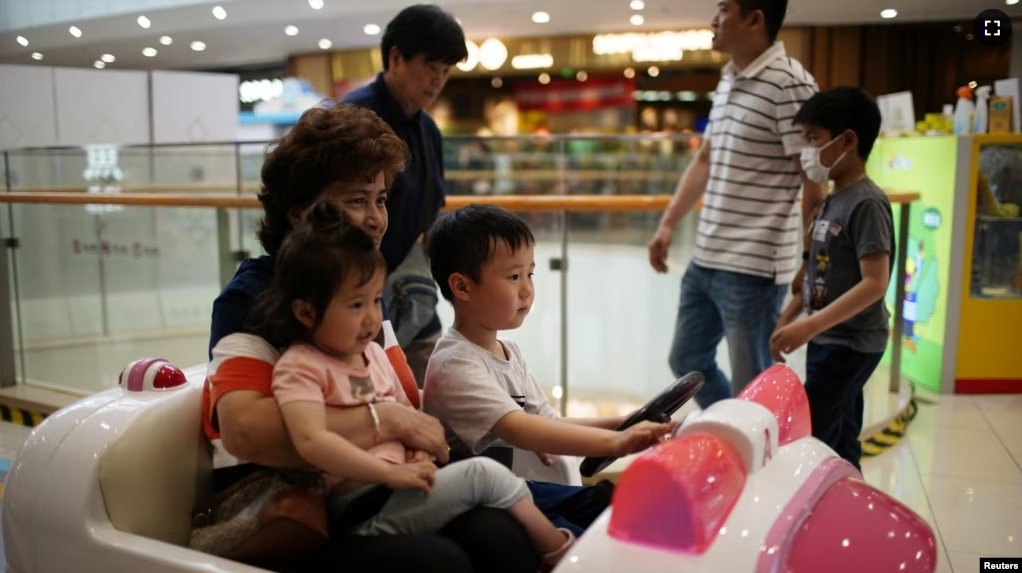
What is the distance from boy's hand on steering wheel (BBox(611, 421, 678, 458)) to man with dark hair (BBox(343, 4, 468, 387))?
119 centimetres

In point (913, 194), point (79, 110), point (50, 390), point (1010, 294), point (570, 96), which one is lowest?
point (50, 390)

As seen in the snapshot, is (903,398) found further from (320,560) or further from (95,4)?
(95,4)

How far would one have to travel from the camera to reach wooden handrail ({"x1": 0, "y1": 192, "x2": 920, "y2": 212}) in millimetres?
3424

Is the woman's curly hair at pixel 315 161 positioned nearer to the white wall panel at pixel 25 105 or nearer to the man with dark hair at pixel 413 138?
the man with dark hair at pixel 413 138

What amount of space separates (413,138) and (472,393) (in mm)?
1212

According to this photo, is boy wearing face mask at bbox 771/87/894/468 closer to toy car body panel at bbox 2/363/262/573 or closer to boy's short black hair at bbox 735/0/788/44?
boy's short black hair at bbox 735/0/788/44

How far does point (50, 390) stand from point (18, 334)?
379mm

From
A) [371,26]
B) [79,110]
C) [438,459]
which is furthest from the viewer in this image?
[371,26]

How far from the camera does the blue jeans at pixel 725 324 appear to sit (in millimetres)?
2488

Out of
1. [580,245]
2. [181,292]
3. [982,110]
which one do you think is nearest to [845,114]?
[580,245]

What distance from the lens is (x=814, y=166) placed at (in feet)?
7.64

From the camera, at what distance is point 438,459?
132 cm

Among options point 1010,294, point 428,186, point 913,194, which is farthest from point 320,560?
point 1010,294

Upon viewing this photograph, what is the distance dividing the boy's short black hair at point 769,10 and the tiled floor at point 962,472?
5.15ft
